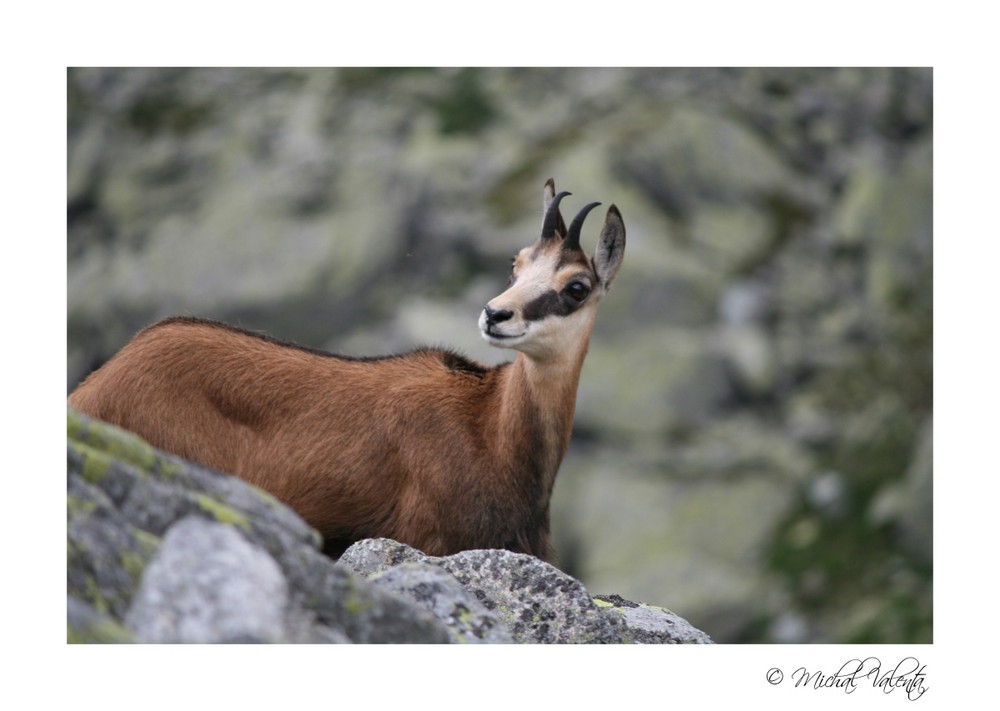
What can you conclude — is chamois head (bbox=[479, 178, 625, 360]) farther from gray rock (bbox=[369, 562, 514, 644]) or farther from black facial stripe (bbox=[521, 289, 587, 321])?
gray rock (bbox=[369, 562, 514, 644])

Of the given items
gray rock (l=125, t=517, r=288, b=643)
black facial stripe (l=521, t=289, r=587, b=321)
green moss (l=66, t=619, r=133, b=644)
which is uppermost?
black facial stripe (l=521, t=289, r=587, b=321)

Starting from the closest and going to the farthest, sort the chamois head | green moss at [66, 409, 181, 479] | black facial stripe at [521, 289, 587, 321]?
green moss at [66, 409, 181, 479]
the chamois head
black facial stripe at [521, 289, 587, 321]

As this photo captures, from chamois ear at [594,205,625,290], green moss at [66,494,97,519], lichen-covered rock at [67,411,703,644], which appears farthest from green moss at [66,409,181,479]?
chamois ear at [594,205,625,290]

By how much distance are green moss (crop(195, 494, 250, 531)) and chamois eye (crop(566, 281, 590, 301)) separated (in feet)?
12.8

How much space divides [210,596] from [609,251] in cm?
511

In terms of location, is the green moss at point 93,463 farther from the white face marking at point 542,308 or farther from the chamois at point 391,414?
the white face marking at point 542,308

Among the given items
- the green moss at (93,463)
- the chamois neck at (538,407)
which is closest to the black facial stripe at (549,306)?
the chamois neck at (538,407)

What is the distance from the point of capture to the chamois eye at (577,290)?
995cm

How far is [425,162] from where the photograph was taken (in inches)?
1013

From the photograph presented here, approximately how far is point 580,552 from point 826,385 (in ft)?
26.3

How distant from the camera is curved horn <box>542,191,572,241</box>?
10.2 metres

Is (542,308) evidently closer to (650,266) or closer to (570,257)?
(570,257)

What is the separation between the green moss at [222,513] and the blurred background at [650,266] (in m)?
15.3

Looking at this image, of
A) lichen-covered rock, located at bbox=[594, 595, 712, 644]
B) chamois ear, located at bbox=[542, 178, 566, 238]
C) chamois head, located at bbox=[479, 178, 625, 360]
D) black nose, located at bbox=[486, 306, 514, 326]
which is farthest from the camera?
chamois ear, located at bbox=[542, 178, 566, 238]
